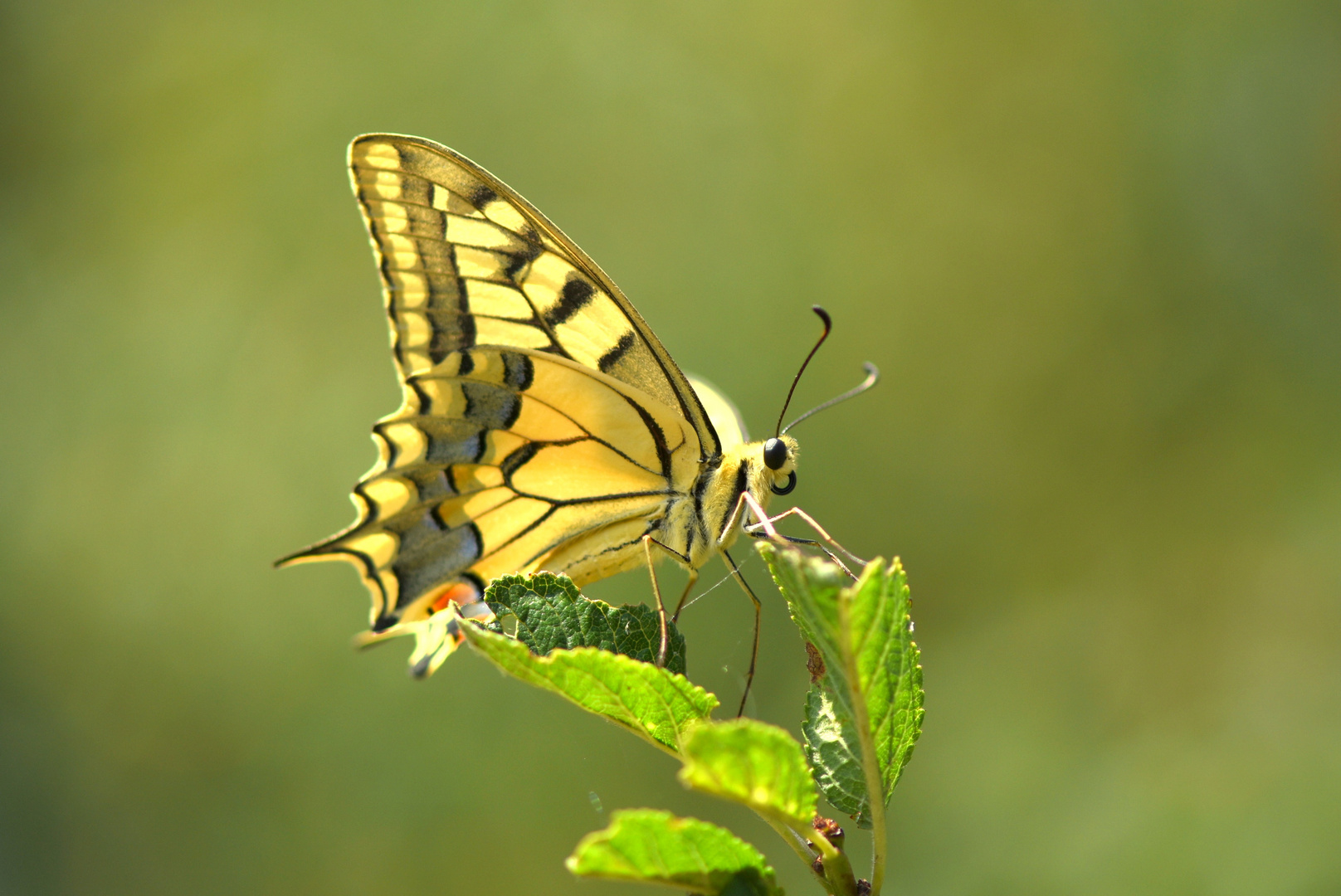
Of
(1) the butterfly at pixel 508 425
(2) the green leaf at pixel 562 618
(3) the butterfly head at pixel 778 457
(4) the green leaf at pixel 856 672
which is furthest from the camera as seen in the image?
(1) the butterfly at pixel 508 425

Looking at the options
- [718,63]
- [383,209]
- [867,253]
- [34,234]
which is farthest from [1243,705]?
[34,234]

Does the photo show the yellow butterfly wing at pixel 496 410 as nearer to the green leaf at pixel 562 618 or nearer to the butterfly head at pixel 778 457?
the butterfly head at pixel 778 457

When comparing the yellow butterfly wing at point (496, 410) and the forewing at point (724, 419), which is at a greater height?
the forewing at point (724, 419)

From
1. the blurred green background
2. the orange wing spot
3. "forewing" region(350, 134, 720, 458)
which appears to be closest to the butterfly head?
"forewing" region(350, 134, 720, 458)

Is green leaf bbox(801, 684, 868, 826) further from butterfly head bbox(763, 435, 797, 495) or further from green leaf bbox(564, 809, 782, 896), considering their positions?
butterfly head bbox(763, 435, 797, 495)

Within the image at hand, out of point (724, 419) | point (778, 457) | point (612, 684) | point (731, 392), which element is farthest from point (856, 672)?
point (731, 392)

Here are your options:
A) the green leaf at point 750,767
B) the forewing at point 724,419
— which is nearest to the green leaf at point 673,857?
the green leaf at point 750,767
